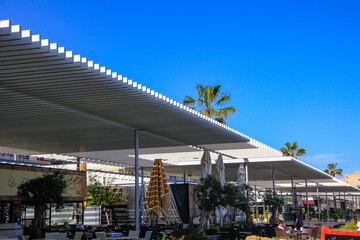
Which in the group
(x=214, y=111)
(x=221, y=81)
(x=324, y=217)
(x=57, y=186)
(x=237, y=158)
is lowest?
(x=324, y=217)

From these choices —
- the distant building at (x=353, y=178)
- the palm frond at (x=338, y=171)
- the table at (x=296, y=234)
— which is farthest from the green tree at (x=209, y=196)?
the distant building at (x=353, y=178)

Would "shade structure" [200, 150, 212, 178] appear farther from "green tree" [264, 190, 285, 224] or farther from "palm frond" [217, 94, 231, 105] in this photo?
"palm frond" [217, 94, 231, 105]

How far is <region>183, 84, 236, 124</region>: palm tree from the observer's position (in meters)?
31.6

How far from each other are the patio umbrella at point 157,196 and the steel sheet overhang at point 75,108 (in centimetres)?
133

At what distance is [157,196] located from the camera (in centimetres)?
1834

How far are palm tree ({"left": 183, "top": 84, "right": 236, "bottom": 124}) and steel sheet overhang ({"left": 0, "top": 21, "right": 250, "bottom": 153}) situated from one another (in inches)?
501

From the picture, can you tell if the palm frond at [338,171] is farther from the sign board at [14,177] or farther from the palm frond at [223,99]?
the sign board at [14,177]

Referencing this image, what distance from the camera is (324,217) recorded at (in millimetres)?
48875

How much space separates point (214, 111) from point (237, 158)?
7.37 meters

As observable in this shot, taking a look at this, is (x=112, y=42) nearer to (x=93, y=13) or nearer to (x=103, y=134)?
(x=93, y=13)

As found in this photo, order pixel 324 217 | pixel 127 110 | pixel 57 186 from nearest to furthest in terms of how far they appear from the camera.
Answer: pixel 127 110, pixel 57 186, pixel 324 217

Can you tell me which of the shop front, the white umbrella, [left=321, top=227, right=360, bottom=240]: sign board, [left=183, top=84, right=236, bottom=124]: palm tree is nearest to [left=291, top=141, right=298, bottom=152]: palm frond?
[left=183, top=84, right=236, bottom=124]: palm tree

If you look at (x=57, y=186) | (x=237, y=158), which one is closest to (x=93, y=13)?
(x=57, y=186)

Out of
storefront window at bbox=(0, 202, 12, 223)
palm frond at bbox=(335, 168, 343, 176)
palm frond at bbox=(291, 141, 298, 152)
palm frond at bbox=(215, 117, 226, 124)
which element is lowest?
storefront window at bbox=(0, 202, 12, 223)
